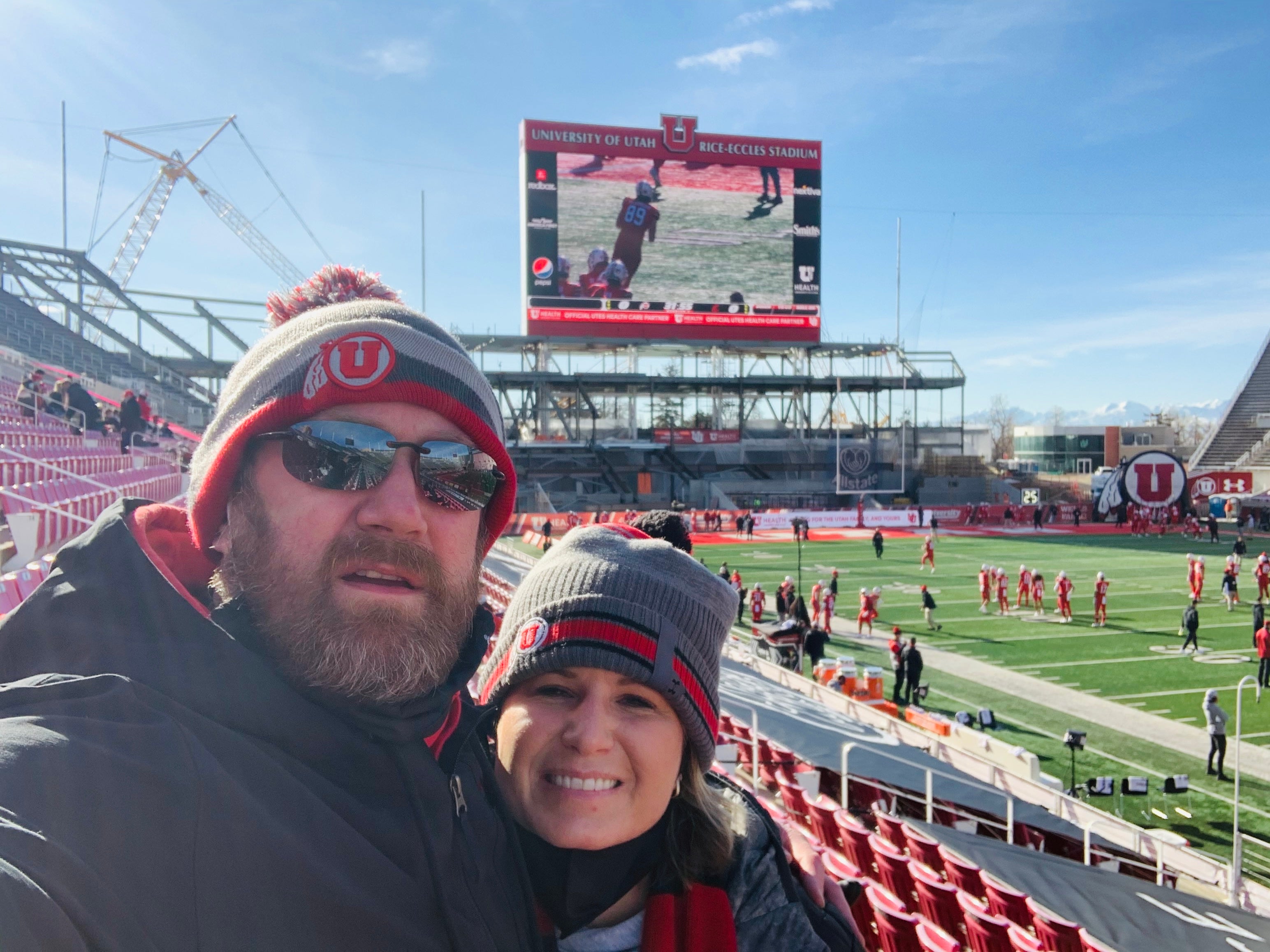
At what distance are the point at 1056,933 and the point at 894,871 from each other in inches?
41.8

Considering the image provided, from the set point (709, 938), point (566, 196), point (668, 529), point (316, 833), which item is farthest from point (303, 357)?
point (566, 196)

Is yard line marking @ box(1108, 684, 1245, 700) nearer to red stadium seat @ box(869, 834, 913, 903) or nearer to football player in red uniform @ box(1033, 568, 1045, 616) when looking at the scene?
football player in red uniform @ box(1033, 568, 1045, 616)

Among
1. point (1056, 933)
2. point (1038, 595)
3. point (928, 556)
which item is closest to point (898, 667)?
point (1056, 933)

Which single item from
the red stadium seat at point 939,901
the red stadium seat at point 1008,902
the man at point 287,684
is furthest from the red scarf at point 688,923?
the red stadium seat at point 1008,902

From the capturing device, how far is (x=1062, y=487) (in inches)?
1929

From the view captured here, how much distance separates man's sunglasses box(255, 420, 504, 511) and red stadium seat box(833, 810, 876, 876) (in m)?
5.01

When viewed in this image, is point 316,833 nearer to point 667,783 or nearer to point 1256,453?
point 667,783

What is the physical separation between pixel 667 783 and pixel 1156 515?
39.1 m

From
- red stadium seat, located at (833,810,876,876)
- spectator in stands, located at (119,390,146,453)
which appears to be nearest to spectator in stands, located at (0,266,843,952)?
red stadium seat, located at (833,810,876,876)

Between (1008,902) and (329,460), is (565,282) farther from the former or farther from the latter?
(329,460)

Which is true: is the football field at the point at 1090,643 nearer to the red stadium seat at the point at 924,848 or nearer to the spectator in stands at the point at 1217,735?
the spectator in stands at the point at 1217,735

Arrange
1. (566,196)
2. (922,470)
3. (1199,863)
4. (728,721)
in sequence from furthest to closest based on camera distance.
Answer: (922,470) < (566,196) < (728,721) < (1199,863)

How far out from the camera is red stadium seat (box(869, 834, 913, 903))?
5.09m

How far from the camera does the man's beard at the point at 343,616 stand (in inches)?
43.6
